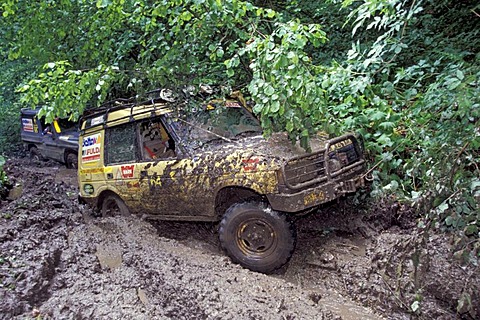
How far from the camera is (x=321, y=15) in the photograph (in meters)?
7.81

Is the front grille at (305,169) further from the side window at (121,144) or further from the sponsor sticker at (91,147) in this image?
the sponsor sticker at (91,147)

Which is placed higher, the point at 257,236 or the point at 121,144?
the point at 121,144

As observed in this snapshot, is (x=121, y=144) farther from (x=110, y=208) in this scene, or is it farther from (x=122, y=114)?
(x=110, y=208)

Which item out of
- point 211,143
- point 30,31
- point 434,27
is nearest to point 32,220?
point 211,143

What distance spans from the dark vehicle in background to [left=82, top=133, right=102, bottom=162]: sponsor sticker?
4.79m

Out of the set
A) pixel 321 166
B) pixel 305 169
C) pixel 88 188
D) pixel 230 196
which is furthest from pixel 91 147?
pixel 321 166

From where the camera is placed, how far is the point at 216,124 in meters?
5.47

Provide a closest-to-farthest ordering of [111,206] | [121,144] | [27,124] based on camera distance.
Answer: [121,144] < [111,206] < [27,124]

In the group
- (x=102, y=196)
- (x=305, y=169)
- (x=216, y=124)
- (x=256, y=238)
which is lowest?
(x=256, y=238)

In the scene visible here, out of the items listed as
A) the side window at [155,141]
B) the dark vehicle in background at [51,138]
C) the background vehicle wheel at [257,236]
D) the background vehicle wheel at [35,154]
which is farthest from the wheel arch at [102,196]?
the background vehicle wheel at [35,154]

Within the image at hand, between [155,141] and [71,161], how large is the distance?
633cm

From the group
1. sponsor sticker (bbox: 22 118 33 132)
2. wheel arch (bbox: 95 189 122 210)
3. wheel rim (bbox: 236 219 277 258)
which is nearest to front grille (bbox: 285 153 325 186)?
wheel rim (bbox: 236 219 277 258)

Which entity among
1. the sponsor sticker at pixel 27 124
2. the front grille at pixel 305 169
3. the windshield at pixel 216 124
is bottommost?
the front grille at pixel 305 169

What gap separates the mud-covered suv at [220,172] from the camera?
4.54 m
